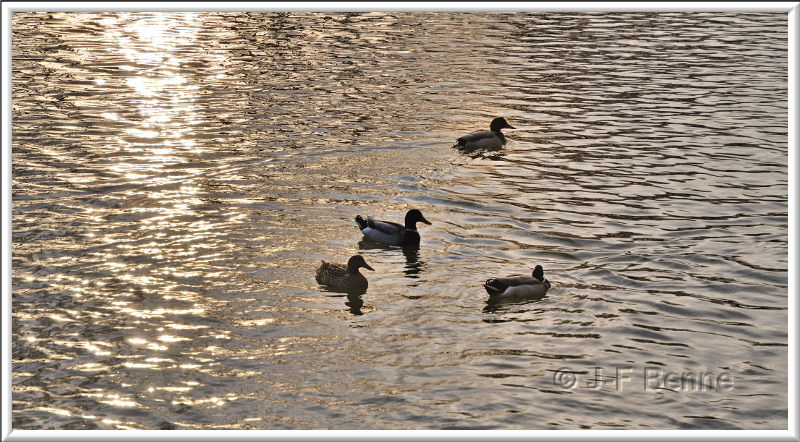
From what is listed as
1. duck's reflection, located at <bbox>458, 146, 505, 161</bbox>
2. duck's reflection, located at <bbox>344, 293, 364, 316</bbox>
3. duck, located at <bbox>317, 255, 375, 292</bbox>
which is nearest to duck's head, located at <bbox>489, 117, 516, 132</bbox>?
duck's reflection, located at <bbox>458, 146, 505, 161</bbox>

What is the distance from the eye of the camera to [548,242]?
1672cm

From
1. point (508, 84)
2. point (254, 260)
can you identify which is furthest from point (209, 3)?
point (508, 84)

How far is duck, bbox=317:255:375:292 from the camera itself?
46.6 ft

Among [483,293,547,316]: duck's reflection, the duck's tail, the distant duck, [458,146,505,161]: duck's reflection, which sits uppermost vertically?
the distant duck

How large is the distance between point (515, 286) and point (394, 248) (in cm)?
341

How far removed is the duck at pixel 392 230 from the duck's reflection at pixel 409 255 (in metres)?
0.09

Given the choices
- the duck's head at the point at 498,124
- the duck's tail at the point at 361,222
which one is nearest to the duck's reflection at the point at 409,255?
the duck's tail at the point at 361,222

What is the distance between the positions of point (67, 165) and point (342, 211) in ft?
24.3

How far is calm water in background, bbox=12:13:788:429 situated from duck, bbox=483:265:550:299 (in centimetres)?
21

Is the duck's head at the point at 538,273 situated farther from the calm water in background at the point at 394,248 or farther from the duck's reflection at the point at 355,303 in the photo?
the duck's reflection at the point at 355,303

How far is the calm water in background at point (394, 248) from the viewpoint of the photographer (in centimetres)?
1118

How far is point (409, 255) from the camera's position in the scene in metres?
16.3

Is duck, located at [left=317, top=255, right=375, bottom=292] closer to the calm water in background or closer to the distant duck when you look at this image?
the calm water in background

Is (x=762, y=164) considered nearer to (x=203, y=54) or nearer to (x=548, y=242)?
(x=548, y=242)
